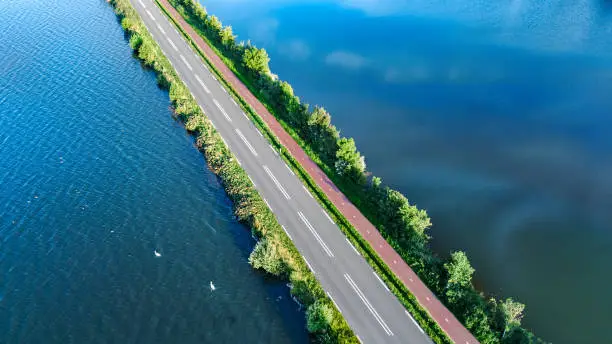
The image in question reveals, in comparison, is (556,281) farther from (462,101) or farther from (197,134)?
(197,134)

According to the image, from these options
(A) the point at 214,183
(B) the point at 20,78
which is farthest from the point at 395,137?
(B) the point at 20,78

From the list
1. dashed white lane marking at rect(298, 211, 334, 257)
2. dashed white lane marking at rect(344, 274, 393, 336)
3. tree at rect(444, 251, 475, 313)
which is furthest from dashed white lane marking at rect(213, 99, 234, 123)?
tree at rect(444, 251, 475, 313)

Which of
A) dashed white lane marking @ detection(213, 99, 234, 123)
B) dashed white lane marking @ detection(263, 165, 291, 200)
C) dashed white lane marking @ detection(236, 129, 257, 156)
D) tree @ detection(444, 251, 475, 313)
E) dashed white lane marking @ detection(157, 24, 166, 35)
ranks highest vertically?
tree @ detection(444, 251, 475, 313)

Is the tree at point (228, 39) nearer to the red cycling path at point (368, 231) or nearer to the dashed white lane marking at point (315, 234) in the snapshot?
the red cycling path at point (368, 231)

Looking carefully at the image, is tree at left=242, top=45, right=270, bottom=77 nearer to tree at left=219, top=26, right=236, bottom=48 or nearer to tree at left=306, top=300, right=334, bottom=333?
tree at left=219, top=26, right=236, bottom=48

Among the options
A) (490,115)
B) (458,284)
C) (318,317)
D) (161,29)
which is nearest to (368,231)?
(458,284)
